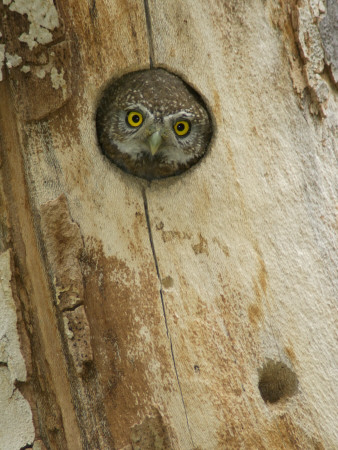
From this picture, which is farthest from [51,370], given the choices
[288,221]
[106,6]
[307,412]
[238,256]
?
[106,6]

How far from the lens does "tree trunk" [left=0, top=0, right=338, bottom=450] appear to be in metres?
2.28

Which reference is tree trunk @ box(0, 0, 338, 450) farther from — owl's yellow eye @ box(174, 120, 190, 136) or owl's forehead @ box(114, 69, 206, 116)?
owl's yellow eye @ box(174, 120, 190, 136)

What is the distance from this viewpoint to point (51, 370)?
2383mm

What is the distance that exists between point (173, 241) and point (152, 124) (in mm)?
746

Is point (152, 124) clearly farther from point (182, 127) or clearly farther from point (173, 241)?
point (173, 241)

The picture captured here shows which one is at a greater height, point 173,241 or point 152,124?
point 152,124

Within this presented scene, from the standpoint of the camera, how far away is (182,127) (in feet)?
9.45

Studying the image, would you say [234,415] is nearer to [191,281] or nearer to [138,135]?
[191,281]

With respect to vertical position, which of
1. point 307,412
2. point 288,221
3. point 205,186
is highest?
point 205,186

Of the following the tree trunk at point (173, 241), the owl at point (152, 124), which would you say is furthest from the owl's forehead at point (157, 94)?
the tree trunk at point (173, 241)

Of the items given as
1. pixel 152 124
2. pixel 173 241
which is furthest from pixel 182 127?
pixel 173 241

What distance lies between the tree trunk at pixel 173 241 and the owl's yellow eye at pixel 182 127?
0.33 meters

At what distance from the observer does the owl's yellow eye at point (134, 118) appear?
2846mm

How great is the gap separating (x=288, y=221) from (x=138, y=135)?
1.02m
